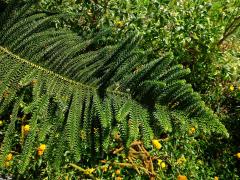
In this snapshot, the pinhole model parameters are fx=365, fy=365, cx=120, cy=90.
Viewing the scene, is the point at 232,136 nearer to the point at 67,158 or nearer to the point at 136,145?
the point at 136,145

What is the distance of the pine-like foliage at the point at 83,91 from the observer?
199 centimetres

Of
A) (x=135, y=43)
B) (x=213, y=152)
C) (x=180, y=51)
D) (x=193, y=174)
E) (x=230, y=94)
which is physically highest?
(x=180, y=51)

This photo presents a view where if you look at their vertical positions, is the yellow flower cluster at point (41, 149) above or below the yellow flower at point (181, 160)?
above

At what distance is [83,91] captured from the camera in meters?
2.15

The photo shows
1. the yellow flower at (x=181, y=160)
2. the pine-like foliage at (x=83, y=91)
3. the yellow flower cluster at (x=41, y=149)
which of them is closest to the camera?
the pine-like foliage at (x=83, y=91)

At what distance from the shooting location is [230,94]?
4.07m

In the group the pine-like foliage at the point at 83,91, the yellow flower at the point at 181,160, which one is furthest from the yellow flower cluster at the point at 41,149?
the yellow flower at the point at 181,160

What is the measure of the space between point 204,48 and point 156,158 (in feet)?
3.98

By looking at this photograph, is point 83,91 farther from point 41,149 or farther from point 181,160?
point 181,160

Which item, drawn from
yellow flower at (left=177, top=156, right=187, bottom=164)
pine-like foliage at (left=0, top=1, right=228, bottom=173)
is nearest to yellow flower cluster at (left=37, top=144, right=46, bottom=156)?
pine-like foliage at (left=0, top=1, right=228, bottom=173)

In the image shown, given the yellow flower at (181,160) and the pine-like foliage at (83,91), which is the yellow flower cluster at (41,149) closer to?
the pine-like foliage at (83,91)

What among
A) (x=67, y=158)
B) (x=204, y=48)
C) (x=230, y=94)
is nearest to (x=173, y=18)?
(x=204, y=48)

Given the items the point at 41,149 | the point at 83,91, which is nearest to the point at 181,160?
the point at 41,149

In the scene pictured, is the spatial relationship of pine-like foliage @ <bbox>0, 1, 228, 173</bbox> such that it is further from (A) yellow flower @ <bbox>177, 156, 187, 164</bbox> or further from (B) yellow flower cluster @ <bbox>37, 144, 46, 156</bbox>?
(A) yellow flower @ <bbox>177, 156, 187, 164</bbox>
